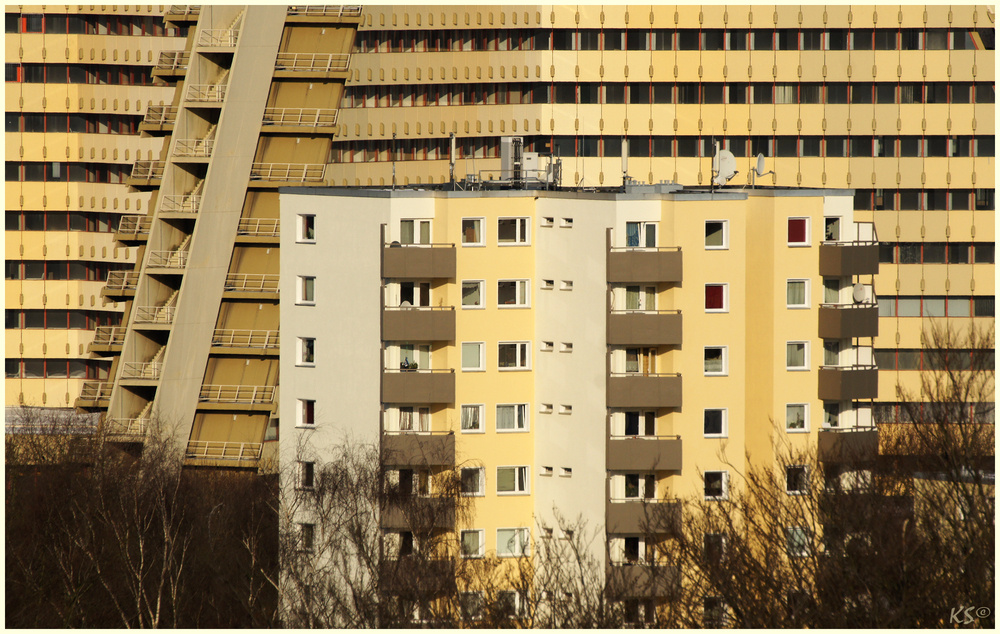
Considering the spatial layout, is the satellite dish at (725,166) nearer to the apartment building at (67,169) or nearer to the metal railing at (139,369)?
the metal railing at (139,369)

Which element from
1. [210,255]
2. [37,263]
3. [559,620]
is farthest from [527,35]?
[559,620]

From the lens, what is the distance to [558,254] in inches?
2729

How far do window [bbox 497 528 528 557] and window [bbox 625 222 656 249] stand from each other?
12714mm

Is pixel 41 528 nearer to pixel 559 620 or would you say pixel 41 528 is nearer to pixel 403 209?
pixel 403 209

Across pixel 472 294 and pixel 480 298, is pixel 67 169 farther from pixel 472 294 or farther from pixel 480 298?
pixel 480 298

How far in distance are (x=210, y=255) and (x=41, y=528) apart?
53.5ft

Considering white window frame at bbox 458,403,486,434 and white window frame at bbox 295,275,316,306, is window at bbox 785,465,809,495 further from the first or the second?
white window frame at bbox 295,275,316,306

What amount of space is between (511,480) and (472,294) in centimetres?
792

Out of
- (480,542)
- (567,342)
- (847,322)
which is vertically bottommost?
(480,542)

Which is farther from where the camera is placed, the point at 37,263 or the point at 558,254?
the point at 37,263

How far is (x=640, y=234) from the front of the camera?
223ft

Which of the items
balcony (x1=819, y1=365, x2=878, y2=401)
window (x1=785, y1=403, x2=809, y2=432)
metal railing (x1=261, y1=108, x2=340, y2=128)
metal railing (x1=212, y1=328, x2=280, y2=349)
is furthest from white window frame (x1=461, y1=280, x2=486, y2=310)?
metal railing (x1=261, y1=108, x2=340, y2=128)

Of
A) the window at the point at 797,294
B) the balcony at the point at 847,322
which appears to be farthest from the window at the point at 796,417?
the window at the point at 797,294

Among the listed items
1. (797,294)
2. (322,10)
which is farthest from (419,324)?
(322,10)
